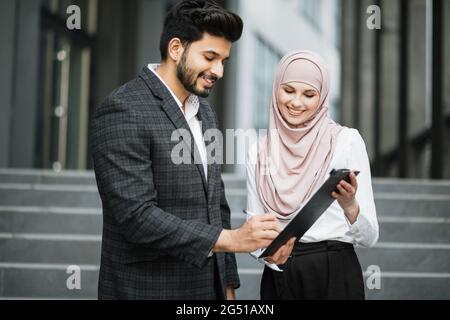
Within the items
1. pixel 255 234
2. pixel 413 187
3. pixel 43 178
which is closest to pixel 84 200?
pixel 43 178

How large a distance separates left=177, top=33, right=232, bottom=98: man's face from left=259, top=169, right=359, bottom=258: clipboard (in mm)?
538

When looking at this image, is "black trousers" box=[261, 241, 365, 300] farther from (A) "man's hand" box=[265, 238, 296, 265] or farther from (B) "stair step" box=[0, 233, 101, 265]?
(B) "stair step" box=[0, 233, 101, 265]

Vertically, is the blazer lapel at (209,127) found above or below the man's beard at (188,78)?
below

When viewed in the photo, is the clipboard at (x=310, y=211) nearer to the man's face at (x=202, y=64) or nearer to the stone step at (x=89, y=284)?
the man's face at (x=202, y=64)

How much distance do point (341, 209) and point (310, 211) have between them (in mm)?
467

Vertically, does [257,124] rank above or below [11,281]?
above

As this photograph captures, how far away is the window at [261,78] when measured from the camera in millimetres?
22141

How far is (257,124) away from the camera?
2272 centimetres

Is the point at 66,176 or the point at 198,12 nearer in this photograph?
the point at 198,12

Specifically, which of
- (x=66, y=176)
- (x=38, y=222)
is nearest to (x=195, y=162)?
(x=38, y=222)

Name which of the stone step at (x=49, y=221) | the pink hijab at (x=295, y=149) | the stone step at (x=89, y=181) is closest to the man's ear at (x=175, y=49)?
the pink hijab at (x=295, y=149)

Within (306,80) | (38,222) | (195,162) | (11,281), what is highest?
(306,80)
